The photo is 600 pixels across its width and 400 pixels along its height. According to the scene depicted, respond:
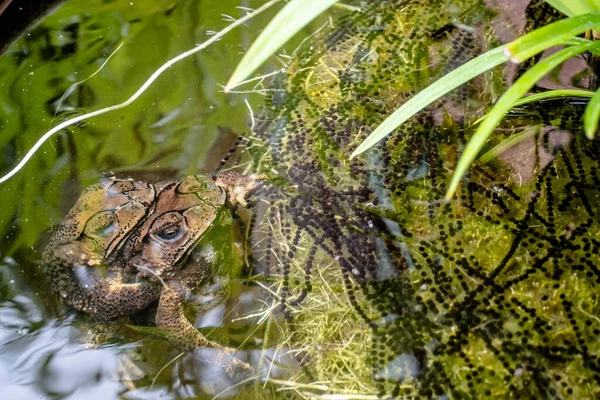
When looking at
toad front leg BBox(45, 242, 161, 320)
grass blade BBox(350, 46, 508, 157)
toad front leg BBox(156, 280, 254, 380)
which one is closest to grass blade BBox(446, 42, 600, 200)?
grass blade BBox(350, 46, 508, 157)

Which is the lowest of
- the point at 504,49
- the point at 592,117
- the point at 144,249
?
the point at 144,249

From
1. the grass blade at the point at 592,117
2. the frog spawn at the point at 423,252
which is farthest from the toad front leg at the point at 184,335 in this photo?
the grass blade at the point at 592,117

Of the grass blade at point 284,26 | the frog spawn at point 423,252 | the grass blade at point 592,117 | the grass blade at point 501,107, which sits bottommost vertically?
the frog spawn at point 423,252

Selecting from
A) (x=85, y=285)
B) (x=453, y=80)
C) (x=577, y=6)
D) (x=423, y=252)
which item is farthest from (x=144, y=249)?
(x=577, y=6)

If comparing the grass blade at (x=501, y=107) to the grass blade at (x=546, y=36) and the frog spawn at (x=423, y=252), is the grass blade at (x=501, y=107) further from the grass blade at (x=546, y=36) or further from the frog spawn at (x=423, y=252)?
the frog spawn at (x=423, y=252)

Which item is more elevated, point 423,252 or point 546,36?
point 546,36

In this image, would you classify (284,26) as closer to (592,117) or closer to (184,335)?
(592,117)

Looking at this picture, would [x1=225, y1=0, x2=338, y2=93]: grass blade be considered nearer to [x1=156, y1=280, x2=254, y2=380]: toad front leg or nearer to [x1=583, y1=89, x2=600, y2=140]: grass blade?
[x1=583, y1=89, x2=600, y2=140]: grass blade
